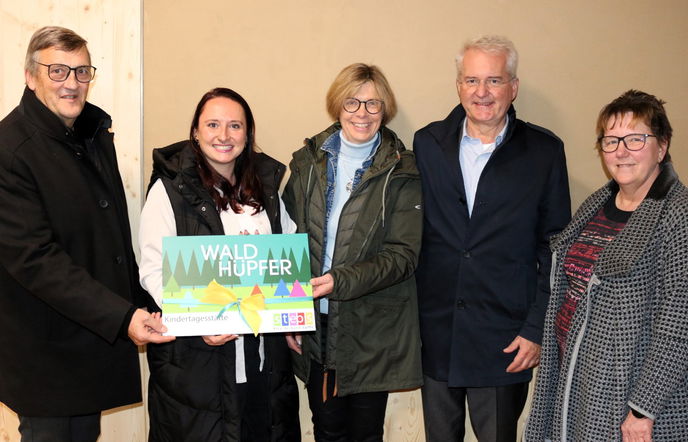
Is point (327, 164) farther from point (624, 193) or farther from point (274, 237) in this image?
point (624, 193)

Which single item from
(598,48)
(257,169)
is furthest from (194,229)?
(598,48)

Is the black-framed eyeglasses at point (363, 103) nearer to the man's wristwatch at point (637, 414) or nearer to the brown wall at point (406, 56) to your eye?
the brown wall at point (406, 56)

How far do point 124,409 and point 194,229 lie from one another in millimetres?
1443

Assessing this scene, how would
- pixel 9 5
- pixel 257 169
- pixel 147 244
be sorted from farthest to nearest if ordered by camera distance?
pixel 9 5
pixel 257 169
pixel 147 244

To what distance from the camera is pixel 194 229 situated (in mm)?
2375

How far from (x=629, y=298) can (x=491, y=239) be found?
665mm

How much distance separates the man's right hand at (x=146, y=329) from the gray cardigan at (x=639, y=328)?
1520mm

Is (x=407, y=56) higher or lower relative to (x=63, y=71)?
higher

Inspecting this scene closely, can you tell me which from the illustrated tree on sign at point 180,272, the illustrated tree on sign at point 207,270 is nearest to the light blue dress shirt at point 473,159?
the illustrated tree on sign at point 207,270

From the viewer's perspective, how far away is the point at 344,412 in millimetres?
2693

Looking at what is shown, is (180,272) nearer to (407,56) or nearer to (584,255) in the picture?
(584,255)

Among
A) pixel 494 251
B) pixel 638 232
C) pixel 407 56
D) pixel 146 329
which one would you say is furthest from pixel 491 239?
pixel 146 329

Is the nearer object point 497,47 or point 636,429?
point 636,429

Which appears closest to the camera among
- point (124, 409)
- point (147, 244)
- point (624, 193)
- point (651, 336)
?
point (651, 336)
